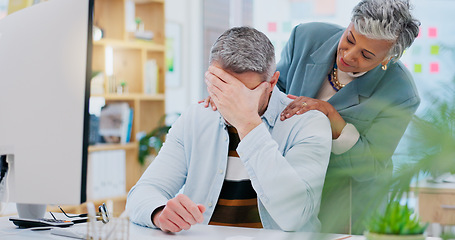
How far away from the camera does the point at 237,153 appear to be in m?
1.55

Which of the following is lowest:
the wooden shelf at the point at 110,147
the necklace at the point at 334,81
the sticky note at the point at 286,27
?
the wooden shelf at the point at 110,147

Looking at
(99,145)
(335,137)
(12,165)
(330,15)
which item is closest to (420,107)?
(12,165)

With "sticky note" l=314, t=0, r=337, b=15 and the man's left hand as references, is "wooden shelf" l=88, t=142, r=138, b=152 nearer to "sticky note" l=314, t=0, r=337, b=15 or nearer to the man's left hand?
"sticky note" l=314, t=0, r=337, b=15

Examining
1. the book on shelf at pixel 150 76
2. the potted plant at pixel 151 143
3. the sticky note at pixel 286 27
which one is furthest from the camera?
the sticky note at pixel 286 27

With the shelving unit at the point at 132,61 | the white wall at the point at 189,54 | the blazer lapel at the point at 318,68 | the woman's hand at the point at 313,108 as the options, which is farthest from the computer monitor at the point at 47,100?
the white wall at the point at 189,54

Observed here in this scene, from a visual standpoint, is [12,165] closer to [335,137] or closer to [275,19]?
[335,137]

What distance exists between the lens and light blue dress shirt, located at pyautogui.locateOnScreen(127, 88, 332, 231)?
135 centimetres

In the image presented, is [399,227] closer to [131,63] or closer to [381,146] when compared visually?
[381,146]

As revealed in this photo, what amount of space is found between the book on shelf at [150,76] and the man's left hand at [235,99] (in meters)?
3.10

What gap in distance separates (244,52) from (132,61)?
10.2ft

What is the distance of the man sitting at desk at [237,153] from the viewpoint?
1346mm

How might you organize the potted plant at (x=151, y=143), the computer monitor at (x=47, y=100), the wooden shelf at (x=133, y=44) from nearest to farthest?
1. the computer monitor at (x=47, y=100)
2. the wooden shelf at (x=133, y=44)
3. the potted plant at (x=151, y=143)

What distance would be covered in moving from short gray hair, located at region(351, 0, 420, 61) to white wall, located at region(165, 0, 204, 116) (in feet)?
11.7

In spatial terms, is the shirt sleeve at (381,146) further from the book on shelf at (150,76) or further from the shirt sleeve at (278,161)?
the book on shelf at (150,76)
